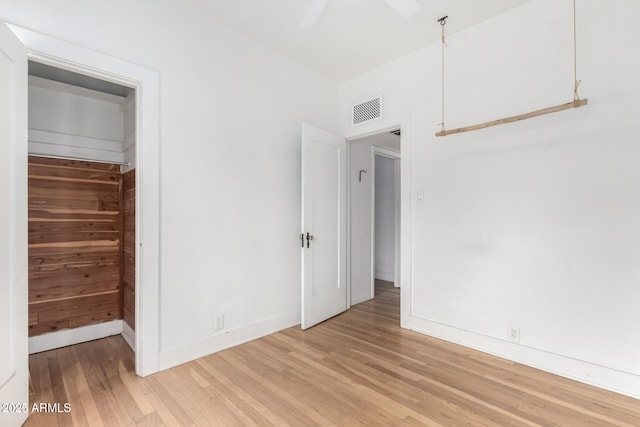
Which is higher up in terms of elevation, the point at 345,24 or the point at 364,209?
the point at 345,24

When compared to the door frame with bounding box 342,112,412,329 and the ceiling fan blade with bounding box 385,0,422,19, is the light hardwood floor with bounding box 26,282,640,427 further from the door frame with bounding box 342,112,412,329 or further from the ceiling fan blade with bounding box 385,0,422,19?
the ceiling fan blade with bounding box 385,0,422,19

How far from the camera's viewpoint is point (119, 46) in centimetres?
208

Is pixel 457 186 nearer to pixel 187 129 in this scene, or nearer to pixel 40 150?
pixel 187 129

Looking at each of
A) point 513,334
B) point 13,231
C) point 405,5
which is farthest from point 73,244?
point 513,334

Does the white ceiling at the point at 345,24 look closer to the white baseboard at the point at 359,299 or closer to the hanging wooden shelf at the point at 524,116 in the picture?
the hanging wooden shelf at the point at 524,116

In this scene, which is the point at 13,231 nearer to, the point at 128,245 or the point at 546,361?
the point at 128,245

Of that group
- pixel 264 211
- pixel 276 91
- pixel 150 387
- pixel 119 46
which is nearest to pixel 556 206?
pixel 264 211

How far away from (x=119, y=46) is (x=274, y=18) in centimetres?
122

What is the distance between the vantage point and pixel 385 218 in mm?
5520

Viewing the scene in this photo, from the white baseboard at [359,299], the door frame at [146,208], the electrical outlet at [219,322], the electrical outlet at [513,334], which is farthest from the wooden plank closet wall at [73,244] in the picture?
the electrical outlet at [513,334]

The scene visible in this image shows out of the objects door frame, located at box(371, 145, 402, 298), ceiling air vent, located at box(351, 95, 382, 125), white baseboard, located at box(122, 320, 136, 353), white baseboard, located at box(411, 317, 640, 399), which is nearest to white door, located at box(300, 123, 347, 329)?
ceiling air vent, located at box(351, 95, 382, 125)

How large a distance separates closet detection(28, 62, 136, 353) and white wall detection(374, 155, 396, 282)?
4.00m

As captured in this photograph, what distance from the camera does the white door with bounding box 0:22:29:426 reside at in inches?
59.8

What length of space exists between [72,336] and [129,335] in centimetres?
49
